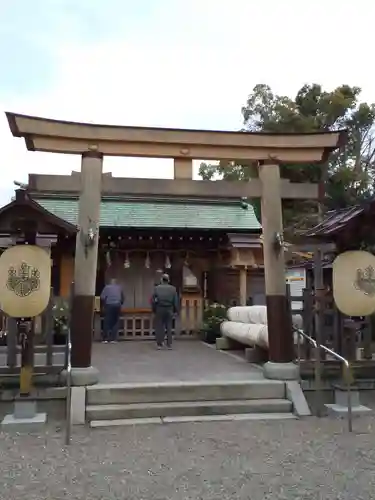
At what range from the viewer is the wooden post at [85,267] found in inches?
284

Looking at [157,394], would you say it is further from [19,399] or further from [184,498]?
[184,498]

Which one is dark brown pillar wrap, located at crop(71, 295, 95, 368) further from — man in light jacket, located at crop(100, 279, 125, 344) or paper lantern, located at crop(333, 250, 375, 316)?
man in light jacket, located at crop(100, 279, 125, 344)

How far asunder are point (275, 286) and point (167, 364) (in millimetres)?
2675

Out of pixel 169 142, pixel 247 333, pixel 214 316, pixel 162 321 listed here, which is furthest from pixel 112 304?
pixel 169 142

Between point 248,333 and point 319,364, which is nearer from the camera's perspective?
point 319,364

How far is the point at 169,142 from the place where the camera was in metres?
7.81

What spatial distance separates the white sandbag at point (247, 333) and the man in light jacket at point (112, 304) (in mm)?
2574

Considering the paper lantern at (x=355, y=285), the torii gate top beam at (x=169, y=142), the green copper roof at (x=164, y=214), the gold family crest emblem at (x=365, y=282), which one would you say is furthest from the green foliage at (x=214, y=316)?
the gold family crest emblem at (x=365, y=282)

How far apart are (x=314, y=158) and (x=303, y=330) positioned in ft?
8.63

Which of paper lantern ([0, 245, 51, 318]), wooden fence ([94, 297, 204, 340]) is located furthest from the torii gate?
wooden fence ([94, 297, 204, 340])

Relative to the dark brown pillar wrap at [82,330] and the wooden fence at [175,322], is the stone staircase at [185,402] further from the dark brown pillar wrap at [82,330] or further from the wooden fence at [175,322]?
the wooden fence at [175,322]

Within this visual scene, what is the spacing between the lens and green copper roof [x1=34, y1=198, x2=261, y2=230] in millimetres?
14820

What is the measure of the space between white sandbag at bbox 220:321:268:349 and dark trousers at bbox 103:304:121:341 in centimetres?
264

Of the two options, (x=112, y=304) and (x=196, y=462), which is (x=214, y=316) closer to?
(x=112, y=304)
